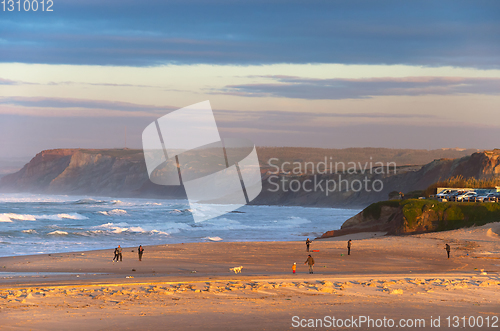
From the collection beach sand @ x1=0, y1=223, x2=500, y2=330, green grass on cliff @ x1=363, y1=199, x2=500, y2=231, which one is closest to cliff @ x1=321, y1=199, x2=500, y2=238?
green grass on cliff @ x1=363, y1=199, x2=500, y2=231

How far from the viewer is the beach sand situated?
12.6 meters

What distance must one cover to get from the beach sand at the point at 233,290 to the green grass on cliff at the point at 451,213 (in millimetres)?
12928

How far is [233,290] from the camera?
16609 mm

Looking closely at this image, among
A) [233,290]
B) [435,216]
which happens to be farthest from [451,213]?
[233,290]

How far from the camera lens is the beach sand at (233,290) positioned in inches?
495

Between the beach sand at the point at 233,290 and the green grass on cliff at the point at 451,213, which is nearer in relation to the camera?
the beach sand at the point at 233,290

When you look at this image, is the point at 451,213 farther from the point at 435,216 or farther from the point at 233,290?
the point at 233,290

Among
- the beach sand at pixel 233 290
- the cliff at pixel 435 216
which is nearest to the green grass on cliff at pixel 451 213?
the cliff at pixel 435 216

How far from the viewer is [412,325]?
39.1ft

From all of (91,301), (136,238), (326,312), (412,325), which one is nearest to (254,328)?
(326,312)

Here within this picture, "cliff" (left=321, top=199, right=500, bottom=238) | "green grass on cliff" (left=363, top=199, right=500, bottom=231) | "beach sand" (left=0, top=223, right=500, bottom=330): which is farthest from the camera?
"cliff" (left=321, top=199, right=500, bottom=238)

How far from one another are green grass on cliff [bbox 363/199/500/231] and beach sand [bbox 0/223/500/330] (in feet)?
42.4

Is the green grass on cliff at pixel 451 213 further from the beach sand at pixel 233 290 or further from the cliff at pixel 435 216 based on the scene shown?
the beach sand at pixel 233 290

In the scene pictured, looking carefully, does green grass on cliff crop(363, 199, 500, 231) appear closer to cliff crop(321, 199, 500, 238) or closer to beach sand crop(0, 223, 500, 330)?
cliff crop(321, 199, 500, 238)
